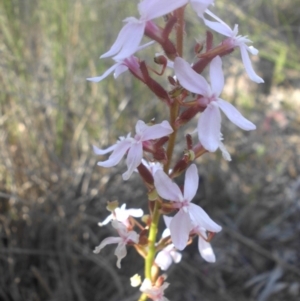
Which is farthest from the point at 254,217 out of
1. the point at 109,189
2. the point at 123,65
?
the point at 123,65

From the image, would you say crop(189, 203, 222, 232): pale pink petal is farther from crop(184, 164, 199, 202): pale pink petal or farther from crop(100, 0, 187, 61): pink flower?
crop(100, 0, 187, 61): pink flower

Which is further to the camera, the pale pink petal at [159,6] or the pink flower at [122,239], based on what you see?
the pink flower at [122,239]

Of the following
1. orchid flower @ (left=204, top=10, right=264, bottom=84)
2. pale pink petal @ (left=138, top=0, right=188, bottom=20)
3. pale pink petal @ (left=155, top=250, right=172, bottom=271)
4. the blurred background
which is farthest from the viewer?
the blurred background

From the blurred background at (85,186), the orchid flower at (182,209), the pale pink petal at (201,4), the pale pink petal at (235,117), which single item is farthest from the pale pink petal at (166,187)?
the blurred background at (85,186)

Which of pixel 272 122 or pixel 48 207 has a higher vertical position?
pixel 48 207

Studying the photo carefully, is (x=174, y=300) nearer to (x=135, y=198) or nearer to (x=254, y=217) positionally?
(x=135, y=198)

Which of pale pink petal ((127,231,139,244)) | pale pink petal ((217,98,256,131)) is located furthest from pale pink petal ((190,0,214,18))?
pale pink petal ((127,231,139,244))

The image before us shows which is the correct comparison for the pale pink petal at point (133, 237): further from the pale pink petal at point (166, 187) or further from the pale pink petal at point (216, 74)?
the pale pink petal at point (216, 74)
